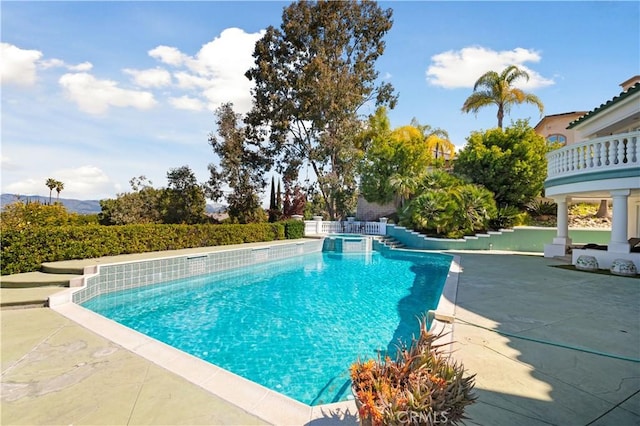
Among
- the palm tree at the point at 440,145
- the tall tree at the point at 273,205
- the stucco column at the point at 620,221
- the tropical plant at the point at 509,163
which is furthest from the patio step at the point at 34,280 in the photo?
the palm tree at the point at 440,145

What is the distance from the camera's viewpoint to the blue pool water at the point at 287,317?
468 cm

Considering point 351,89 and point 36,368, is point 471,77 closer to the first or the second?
point 351,89

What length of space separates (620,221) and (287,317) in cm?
969

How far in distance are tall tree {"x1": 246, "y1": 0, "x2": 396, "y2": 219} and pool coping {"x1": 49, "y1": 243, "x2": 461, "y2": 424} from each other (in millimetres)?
17603

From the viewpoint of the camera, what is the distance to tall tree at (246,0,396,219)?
21359 millimetres

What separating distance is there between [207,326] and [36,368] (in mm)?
2875

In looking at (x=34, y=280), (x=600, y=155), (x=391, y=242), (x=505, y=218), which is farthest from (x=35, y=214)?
(x=505, y=218)

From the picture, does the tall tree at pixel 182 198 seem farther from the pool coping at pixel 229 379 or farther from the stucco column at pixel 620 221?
the stucco column at pixel 620 221

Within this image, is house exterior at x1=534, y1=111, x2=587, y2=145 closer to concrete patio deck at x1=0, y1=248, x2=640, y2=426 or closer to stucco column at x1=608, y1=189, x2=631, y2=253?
stucco column at x1=608, y1=189, x2=631, y2=253

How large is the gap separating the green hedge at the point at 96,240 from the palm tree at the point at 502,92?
19486mm

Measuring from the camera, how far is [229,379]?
3.44 m

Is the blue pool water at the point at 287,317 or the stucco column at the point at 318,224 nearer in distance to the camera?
the blue pool water at the point at 287,317

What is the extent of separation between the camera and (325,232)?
2203 centimetres

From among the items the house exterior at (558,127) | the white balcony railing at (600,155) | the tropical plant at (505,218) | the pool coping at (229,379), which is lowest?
the pool coping at (229,379)
